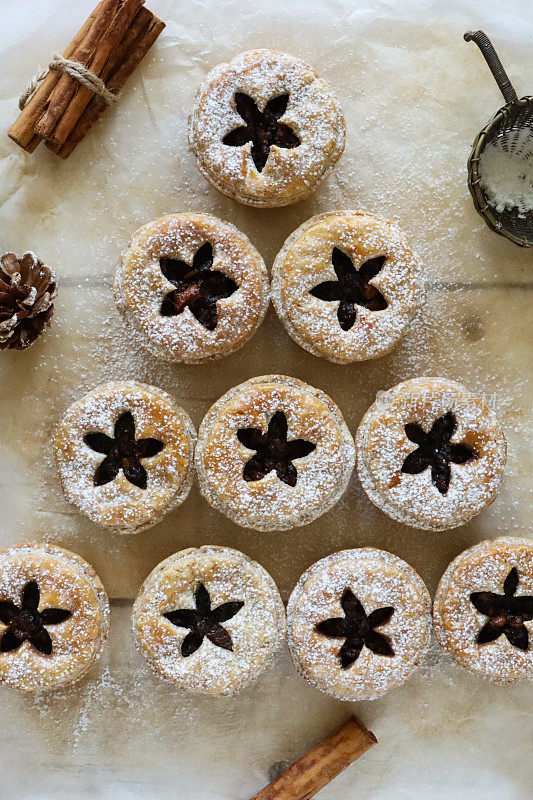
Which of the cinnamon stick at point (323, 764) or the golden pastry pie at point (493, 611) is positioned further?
the cinnamon stick at point (323, 764)

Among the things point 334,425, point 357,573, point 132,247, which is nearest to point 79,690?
point 357,573

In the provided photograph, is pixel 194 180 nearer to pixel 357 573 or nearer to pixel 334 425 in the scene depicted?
pixel 334 425

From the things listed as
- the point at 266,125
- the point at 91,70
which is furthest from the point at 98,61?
the point at 266,125

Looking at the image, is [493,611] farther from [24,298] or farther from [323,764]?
[24,298]

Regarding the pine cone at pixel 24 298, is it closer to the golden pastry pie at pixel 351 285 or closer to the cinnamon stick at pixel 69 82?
the cinnamon stick at pixel 69 82

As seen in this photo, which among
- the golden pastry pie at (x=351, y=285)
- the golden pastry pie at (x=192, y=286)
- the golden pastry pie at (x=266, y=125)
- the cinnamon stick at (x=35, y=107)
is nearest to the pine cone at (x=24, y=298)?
the golden pastry pie at (x=192, y=286)

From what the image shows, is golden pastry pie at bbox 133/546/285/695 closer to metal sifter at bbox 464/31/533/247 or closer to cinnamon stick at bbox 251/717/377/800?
cinnamon stick at bbox 251/717/377/800
